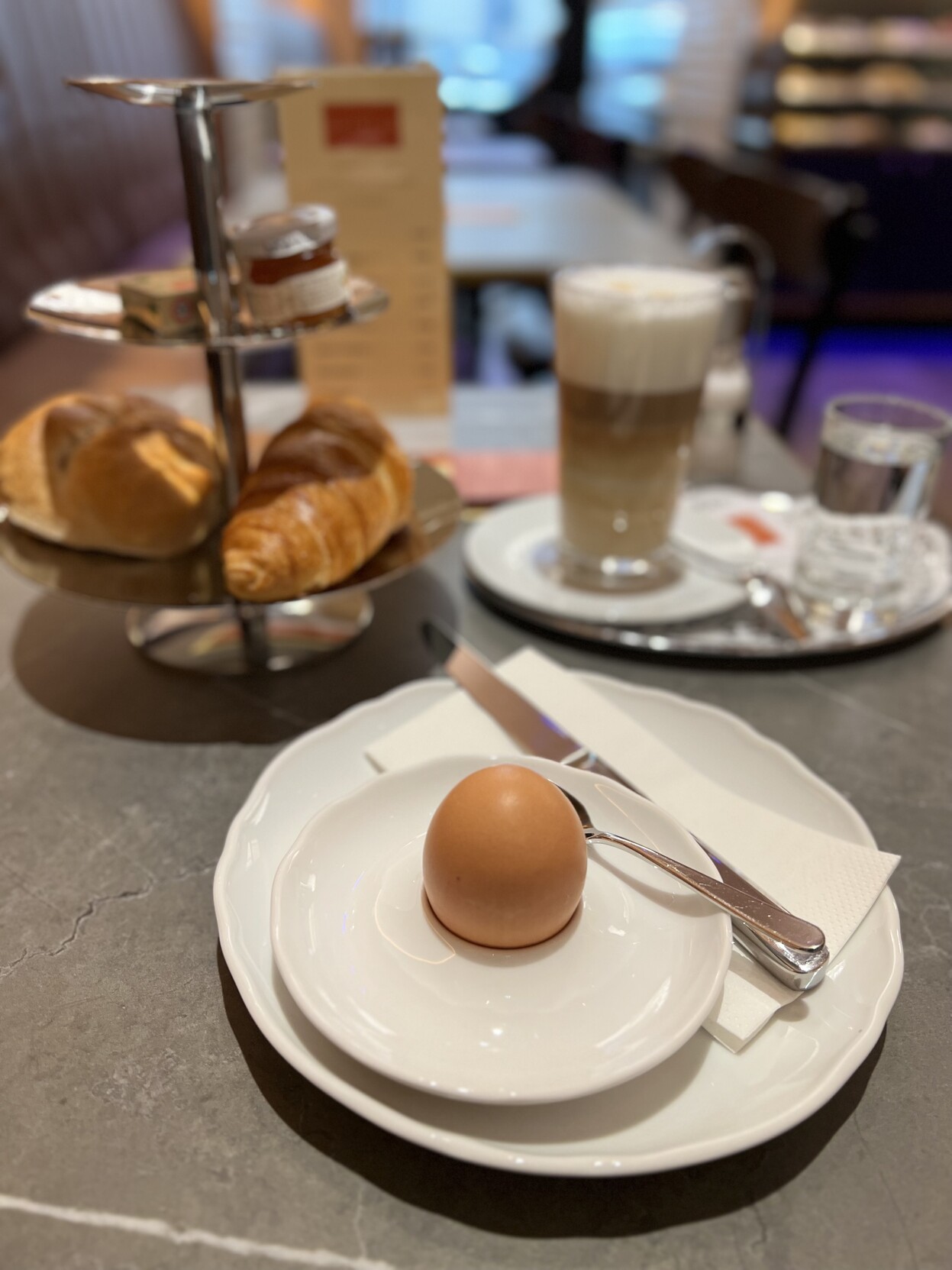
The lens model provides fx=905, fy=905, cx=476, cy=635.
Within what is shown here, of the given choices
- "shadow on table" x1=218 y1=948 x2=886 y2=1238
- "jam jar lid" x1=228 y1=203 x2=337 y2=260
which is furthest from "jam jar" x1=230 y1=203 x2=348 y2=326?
"shadow on table" x1=218 y1=948 x2=886 y2=1238

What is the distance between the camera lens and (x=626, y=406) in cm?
75

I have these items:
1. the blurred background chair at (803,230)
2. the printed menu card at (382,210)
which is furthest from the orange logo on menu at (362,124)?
the blurred background chair at (803,230)

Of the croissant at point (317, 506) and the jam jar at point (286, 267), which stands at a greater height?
the jam jar at point (286, 267)

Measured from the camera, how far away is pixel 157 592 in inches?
24.4

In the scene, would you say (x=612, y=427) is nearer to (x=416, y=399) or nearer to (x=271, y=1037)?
(x=416, y=399)

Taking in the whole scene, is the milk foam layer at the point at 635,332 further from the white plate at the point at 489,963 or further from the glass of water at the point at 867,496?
the white plate at the point at 489,963

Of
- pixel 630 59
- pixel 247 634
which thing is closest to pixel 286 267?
pixel 247 634

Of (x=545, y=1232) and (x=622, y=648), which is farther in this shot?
(x=622, y=648)

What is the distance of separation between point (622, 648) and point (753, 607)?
0.42ft

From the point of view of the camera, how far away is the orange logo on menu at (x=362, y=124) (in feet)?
2.78

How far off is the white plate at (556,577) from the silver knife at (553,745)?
0.26ft

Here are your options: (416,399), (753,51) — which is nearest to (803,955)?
(416,399)

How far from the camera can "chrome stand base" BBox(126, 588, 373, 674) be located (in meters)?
0.71

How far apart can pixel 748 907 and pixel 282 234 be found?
0.49 m
